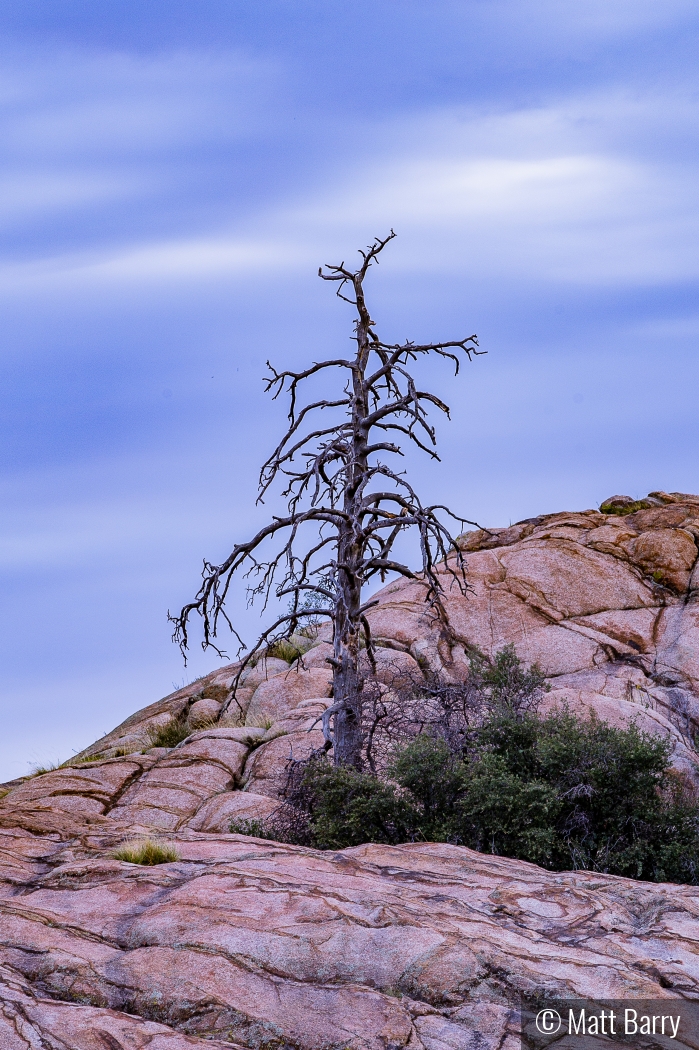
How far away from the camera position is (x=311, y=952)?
8141mm

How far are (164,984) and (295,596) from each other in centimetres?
1088

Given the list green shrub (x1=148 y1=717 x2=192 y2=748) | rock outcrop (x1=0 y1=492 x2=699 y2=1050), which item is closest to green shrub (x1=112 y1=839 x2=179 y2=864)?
rock outcrop (x1=0 y1=492 x2=699 y2=1050)

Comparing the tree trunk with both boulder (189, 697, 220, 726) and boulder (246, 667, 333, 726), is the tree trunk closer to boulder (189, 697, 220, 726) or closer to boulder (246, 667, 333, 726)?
boulder (246, 667, 333, 726)

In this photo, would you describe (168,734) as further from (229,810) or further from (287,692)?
(229,810)

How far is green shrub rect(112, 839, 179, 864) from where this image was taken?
10398mm

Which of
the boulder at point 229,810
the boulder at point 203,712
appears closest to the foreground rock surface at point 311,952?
the boulder at point 229,810

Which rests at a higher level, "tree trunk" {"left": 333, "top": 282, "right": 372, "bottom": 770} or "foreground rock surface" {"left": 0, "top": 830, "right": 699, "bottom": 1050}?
"tree trunk" {"left": 333, "top": 282, "right": 372, "bottom": 770}

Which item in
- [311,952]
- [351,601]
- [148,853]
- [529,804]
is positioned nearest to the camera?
[311,952]

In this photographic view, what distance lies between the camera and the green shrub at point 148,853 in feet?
34.1

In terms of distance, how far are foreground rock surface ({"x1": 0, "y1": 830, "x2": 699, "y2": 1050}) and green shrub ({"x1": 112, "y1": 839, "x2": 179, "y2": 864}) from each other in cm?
20

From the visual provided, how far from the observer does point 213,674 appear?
30.1 metres

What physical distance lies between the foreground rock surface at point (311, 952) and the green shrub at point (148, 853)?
20cm

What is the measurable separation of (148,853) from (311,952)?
2.84 metres

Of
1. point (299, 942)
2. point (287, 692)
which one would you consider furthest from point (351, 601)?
point (299, 942)
